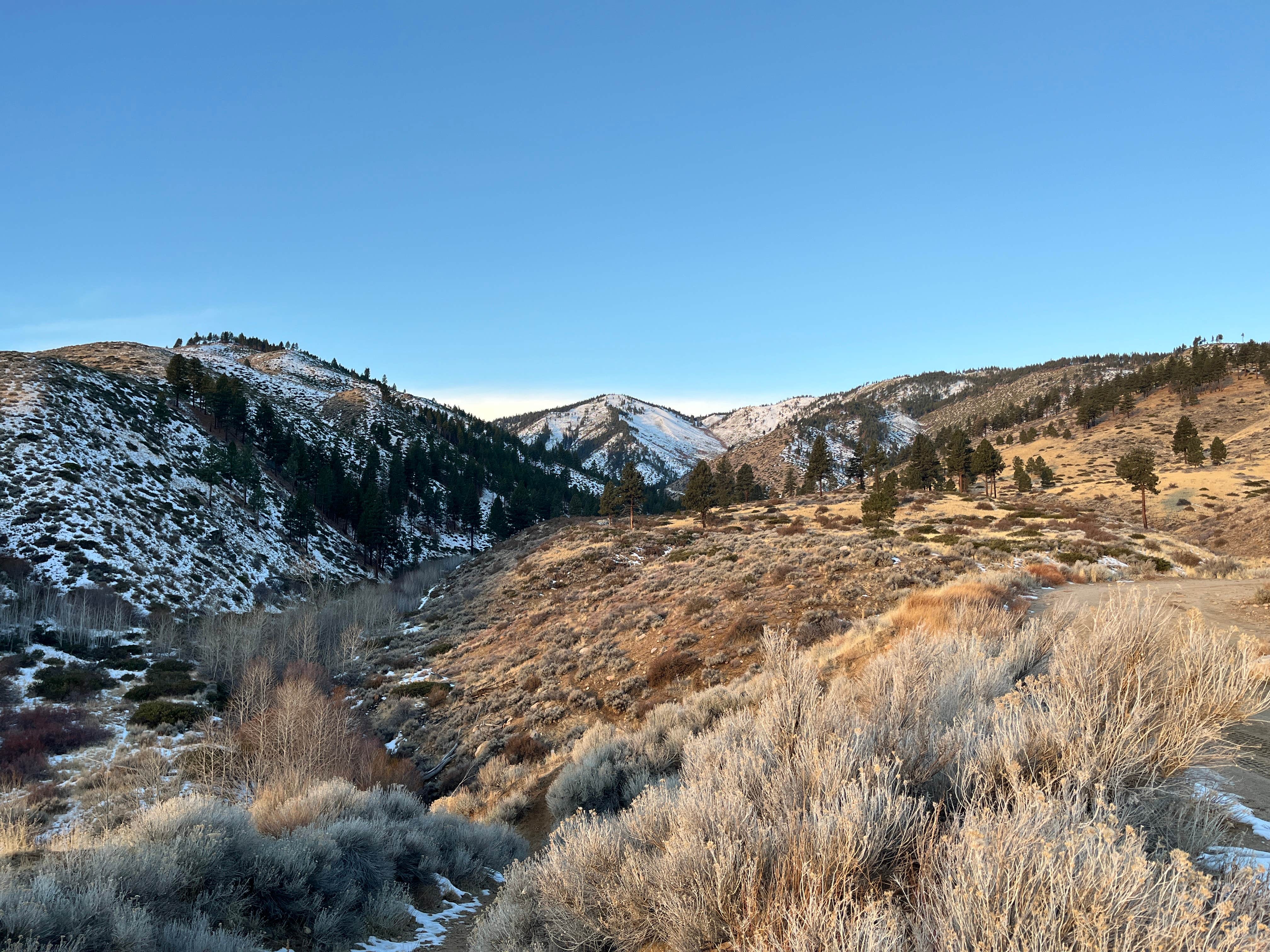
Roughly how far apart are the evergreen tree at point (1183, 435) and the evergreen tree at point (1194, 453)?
68 cm

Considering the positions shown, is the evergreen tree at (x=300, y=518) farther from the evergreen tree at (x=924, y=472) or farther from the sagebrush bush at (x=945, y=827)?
the evergreen tree at (x=924, y=472)

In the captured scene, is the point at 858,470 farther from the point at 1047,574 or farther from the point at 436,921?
the point at 436,921

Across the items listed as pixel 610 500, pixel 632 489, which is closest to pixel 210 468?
pixel 610 500

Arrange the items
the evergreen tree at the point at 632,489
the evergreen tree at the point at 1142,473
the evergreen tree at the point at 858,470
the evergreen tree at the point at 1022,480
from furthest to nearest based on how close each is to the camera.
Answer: the evergreen tree at the point at 858,470
the evergreen tree at the point at 1022,480
the evergreen tree at the point at 632,489
the evergreen tree at the point at 1142,473

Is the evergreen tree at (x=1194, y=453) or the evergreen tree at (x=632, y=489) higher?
the evergreen tree at (x=632, y=489)

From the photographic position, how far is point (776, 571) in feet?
77.1

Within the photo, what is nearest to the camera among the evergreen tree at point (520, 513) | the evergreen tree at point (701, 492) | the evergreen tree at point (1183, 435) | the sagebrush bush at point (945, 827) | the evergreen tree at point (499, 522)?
the sagebrush bush at point (945, 827)

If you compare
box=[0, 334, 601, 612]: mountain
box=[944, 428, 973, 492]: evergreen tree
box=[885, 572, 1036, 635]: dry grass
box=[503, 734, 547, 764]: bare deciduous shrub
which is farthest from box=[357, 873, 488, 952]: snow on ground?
box=[944, 428, 973, 492]: evergreen tree

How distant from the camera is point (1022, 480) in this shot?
67.2 m

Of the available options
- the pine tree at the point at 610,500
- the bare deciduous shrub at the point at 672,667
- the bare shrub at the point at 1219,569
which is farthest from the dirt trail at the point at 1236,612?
the pine tree at the point at 610,500

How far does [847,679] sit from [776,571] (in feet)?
52.3

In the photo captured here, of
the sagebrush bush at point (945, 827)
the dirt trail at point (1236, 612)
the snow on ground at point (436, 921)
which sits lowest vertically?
the snow on ground at point (436, 921)

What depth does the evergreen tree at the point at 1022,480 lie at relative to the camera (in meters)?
66.8

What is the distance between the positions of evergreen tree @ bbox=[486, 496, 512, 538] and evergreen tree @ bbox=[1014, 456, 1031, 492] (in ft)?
239
